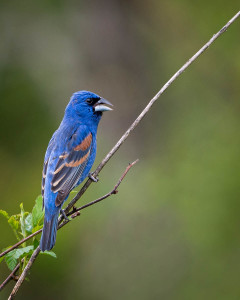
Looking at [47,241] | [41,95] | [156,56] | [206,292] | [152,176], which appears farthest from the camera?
[156,56]

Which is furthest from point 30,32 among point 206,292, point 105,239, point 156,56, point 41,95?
point 206,292

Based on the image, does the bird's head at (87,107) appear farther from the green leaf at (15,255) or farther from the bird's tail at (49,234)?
the green leaf at (15,255)

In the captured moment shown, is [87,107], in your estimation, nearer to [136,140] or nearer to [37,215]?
[37,215]

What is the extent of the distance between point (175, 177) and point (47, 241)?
5431mm

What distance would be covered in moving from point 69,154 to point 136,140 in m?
5.93

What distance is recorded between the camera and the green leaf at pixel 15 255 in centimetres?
294

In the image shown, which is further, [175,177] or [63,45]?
[63,45]

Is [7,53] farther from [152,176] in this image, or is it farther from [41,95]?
[152,176]

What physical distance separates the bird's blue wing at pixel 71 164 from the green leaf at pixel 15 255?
1237mm

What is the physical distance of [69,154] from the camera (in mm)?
4809

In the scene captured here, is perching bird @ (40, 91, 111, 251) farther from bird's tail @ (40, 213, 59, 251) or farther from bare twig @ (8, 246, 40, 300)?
bare twig @ (8, 246, 40, 300)

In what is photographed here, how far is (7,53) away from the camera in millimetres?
10133

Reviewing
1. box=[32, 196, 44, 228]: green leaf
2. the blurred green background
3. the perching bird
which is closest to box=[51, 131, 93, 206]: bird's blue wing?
the perching bird

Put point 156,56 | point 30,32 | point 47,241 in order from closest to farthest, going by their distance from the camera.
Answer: point 47,241
point 30,32
point 156,56
